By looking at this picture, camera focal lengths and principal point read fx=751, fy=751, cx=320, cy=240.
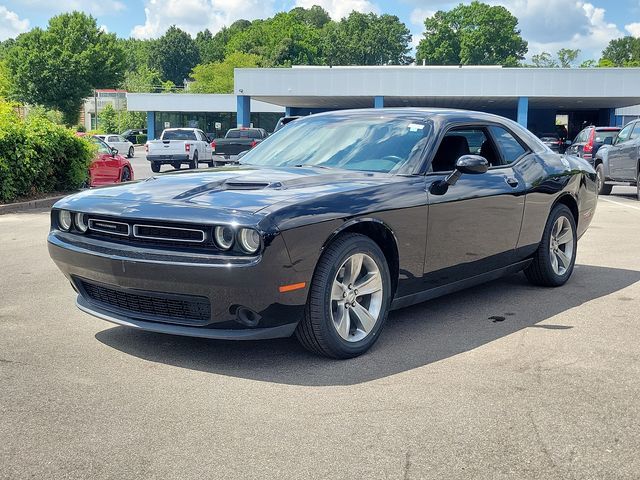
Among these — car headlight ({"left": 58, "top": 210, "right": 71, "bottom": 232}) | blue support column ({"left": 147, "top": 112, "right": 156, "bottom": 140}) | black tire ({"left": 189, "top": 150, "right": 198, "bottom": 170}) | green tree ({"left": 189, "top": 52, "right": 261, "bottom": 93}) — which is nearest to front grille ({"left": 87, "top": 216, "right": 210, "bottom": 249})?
car headlight ({"left": 58, "top": 210, "right": 71, "bottom": 232})

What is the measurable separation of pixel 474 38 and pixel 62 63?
66.5 meters

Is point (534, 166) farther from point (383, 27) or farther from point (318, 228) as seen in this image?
point (383, 27)

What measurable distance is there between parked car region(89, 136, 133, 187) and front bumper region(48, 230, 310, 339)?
13.9 metres

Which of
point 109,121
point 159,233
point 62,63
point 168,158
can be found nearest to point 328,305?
point 159,233

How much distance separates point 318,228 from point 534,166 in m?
2.79

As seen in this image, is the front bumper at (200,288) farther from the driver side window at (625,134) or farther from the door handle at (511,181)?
the driver side window at (625,134)

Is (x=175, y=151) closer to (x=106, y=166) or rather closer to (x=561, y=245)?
(x=106, y=166)

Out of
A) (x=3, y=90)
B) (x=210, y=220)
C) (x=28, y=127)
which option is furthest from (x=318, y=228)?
(x=3, y=90)

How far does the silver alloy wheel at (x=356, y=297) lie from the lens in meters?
4.43

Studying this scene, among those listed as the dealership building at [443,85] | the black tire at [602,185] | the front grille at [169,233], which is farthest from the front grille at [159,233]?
the dealership building at [443,85]

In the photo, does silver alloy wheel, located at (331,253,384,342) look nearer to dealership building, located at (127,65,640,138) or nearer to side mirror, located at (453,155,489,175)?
side mirror, located at (453,155,489,175)

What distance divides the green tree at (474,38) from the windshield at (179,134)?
9042 cm

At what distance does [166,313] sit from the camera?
169 inches

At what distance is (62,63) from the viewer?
221ft
